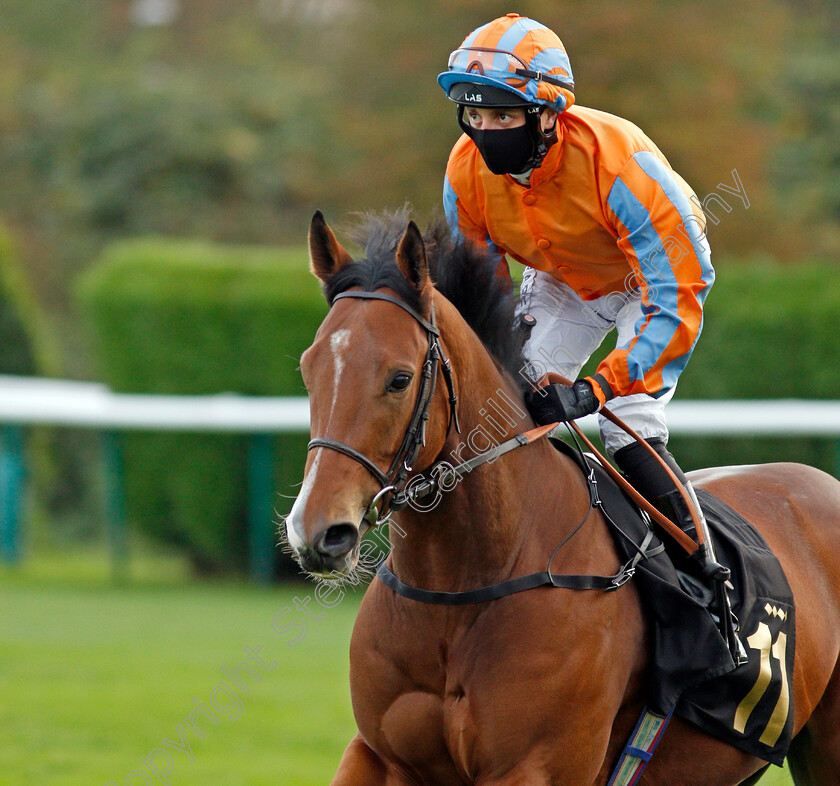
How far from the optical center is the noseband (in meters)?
2.52

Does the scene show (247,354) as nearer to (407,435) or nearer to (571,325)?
(571,325)

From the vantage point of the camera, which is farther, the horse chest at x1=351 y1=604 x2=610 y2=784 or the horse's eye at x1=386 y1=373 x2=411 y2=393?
the horse chest at x1=351 y1=604 x2=610 y2=784

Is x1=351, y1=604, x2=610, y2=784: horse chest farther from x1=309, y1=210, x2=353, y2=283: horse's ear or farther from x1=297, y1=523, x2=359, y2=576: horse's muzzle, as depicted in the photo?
x1=309, y1=210, x2=353, y2=283: horse's ear

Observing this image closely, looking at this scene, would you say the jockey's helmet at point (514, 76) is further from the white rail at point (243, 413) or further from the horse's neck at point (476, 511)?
the white rail at point (243, 413)

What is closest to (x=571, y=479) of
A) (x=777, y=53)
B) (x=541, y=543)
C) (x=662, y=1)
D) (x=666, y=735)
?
A: (x=541, y=543)

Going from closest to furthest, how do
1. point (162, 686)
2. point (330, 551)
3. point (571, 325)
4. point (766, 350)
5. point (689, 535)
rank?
point (330, 551), point (689, 535), point (571, 325), point (162, 686), point (766, 350)

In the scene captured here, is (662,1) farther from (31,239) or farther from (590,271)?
(590,271)

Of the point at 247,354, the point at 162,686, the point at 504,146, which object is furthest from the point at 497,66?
the point at 247,354

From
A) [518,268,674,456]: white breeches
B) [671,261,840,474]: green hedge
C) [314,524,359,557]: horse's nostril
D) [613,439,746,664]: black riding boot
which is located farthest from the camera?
[671,261,840,474]: green hedge

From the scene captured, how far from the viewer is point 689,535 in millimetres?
3305

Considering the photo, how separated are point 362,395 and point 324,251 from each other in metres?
0.44

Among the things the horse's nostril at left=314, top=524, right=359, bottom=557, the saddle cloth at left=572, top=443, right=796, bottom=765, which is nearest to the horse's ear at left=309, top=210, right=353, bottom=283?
the horse's nostril at left=314, top=524, right=359, bottom=557

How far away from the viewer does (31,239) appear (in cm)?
1895

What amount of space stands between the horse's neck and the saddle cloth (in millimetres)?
327
